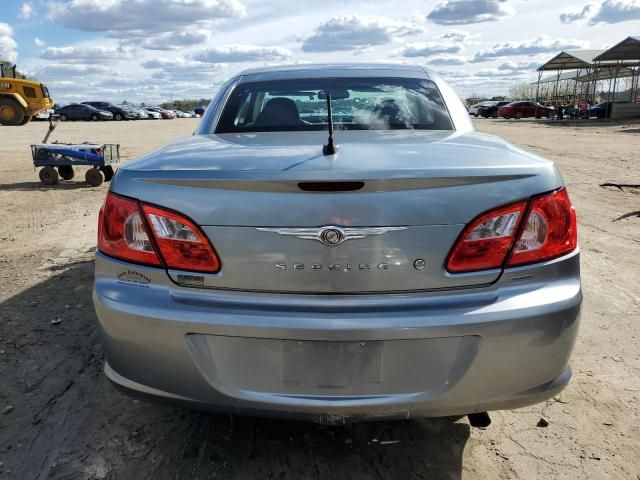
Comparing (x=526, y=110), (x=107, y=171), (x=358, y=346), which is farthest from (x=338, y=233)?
(x=526, y=110)

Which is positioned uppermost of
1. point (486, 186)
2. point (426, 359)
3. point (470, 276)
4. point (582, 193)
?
point (486, 186)

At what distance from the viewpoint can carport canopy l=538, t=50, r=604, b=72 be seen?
45469 millimetres

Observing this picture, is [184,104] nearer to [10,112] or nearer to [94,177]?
[10,112]

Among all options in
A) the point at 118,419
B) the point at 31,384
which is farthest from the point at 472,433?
the point at 31,384

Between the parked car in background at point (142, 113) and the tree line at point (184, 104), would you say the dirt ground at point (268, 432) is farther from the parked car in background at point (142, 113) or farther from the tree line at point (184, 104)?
the tree line at point (184, 104)

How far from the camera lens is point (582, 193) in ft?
28.6

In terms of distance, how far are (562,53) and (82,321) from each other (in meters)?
50.7

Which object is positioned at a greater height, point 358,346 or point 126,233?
point 126,233

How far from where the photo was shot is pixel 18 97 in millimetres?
24594

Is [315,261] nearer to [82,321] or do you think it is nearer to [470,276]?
[470,276]

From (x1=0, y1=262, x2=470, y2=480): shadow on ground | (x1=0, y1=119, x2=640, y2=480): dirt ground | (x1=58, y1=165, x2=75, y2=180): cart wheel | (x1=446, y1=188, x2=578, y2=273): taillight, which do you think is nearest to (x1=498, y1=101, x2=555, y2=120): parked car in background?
(x1=58, y1=165, x2=75, y2=180): cart wheel

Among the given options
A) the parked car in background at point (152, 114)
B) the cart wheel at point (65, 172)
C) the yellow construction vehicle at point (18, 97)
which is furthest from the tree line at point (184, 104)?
the cart wheel at point (65, 172)

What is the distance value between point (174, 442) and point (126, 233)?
41.3 inches

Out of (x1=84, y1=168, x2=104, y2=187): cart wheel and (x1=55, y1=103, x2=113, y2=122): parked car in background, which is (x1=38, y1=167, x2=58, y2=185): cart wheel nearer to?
(x1=84, y1=168, x2=104, y2=187): cart wheel
